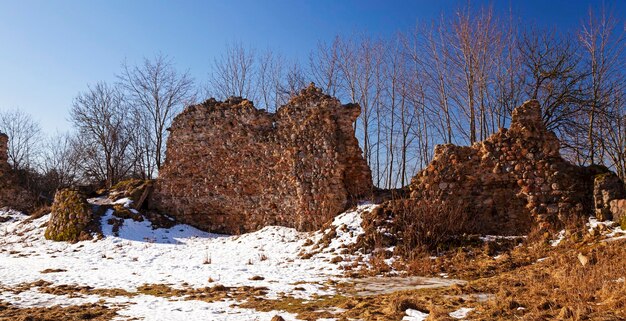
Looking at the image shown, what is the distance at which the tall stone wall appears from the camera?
1162 centimetres

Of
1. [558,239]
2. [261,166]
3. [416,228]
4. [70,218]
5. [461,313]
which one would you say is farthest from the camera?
[70,218]

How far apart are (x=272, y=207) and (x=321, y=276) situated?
5.30m

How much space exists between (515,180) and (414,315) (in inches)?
249

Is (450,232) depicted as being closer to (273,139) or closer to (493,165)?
(493,165)

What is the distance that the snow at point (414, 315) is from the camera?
4.25 m

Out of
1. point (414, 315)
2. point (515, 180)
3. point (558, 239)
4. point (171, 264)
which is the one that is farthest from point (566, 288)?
point (171, 264)

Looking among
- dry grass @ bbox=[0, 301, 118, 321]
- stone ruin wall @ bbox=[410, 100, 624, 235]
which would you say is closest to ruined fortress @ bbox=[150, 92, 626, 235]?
stone ruin wall @ bbox=[410, 100, 624, 235]

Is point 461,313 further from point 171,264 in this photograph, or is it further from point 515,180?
point 171,264

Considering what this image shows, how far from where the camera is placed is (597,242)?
293 inches

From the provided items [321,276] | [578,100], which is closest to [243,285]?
[321,276]

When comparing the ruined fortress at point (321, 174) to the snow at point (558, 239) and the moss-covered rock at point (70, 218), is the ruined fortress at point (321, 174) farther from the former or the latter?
the moss-covered rock at point (70, 218)

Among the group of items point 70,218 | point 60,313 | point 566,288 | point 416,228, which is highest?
point 70,218

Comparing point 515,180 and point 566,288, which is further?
point 515,180

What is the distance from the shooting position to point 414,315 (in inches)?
172
